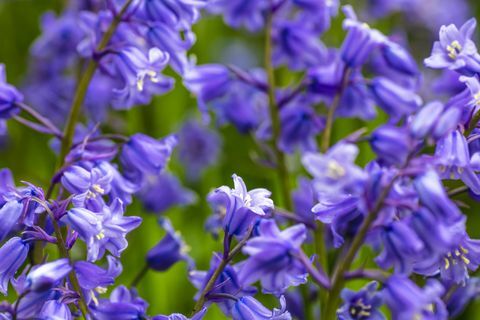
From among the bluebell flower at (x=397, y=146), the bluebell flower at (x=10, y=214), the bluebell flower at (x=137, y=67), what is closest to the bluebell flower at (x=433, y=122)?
the bluebell flower at (x=397, y=146)

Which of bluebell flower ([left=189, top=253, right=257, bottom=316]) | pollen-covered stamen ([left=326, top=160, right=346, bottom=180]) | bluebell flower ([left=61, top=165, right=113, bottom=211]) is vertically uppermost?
pollen-covered stamen ([left=326, top=160, right=346, bottom=180])

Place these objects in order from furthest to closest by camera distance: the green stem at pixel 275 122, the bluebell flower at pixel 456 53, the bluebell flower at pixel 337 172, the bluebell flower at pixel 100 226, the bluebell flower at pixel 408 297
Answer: the green stem at pixel 275 122
the bluebell flower at pixel 456 53
the bluebell flower at pixel 100 226
the bluebell flower at pixel 337 172
the bluebell flower at pixel 408 297

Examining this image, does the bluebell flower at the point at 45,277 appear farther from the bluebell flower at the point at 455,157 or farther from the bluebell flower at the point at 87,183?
the bluebell flower at the point at 455,157

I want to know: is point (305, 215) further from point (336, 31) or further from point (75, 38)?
point (336, 31)

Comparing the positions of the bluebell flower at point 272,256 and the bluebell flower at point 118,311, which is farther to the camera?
the bluebell flower at point 118,311

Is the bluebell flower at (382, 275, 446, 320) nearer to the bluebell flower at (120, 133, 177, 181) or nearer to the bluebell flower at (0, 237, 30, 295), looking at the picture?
the bluebell flower at (0, 237, 30, 295)

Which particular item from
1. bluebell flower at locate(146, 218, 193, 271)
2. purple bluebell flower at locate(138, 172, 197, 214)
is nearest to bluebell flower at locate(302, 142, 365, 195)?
bluebell flower at locate(146, 218, 193, 271)
